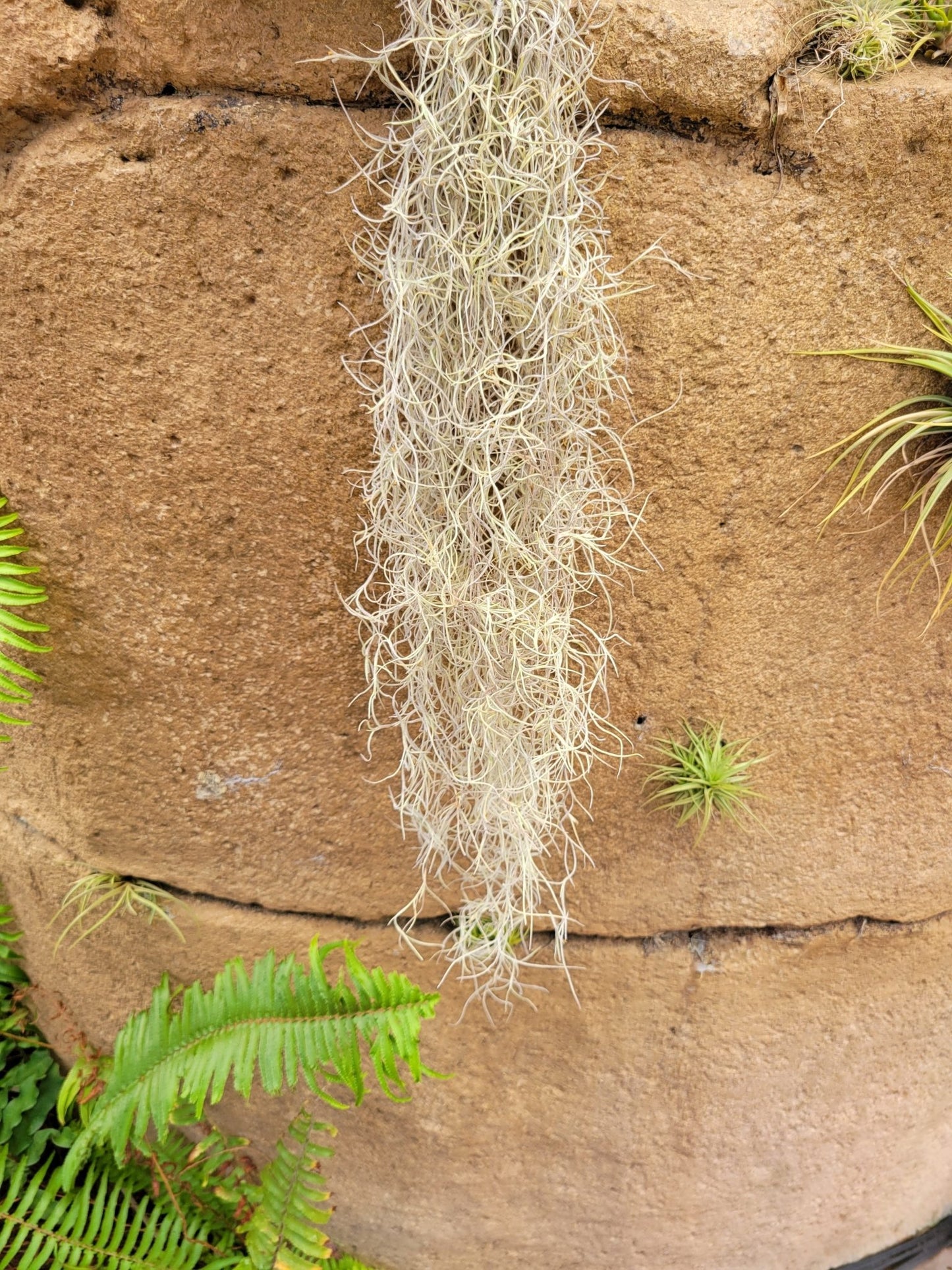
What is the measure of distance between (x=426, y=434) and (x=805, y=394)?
55 centimetres

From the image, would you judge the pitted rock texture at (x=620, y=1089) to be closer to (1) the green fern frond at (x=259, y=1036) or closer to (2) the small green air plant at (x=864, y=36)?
(1) the green fern frond at (x=259, y=1036)

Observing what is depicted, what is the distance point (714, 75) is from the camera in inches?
36.4

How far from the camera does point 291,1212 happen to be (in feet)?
4.42

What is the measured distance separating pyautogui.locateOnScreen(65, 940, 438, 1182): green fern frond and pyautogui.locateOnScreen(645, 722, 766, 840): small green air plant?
0.50 metres

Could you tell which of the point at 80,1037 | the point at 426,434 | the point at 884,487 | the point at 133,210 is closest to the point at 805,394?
the point at 884,487

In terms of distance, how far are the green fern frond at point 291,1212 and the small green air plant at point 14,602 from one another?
2.90 feet

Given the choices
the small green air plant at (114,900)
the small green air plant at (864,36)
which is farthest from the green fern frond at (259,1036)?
the small green air plant at (864,36)

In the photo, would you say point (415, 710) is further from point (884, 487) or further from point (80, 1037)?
point (80, 1037)

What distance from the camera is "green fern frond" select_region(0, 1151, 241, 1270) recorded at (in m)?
1.28

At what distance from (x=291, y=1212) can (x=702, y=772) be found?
1.06 m

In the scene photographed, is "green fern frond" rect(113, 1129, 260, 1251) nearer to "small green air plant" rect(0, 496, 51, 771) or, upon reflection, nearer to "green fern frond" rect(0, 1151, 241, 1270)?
"green fern frond" rect(0, 1151, 241, 1270)

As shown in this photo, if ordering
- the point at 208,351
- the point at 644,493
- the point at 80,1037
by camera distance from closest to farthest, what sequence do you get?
the point at 208,351 → the point at 644,493 → the point at 80,1037

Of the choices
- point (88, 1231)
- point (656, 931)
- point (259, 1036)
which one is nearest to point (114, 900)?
point (259, 1036)

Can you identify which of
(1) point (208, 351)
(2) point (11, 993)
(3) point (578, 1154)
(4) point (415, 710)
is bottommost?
(3) point (578, 1154)
